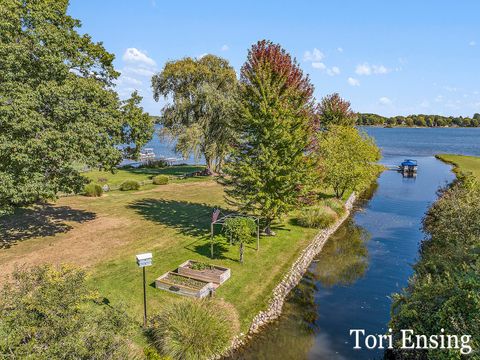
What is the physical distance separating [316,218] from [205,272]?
12996mm

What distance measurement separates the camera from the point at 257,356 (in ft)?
41.8

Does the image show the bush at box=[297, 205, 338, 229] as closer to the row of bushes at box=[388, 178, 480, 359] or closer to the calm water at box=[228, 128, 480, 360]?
the calm water at box=[228, 128, 480, 360]

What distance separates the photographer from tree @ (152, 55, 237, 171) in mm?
45125

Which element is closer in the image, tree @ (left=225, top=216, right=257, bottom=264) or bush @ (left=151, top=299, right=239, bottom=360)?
bush @ (left=151, top=299, right=239, bottom=360)

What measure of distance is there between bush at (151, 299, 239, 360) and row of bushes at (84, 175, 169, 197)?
80.5ft

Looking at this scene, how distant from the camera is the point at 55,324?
8.48 meters

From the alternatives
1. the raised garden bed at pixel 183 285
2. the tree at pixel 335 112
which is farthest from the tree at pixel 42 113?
the tree at pixel 335 112

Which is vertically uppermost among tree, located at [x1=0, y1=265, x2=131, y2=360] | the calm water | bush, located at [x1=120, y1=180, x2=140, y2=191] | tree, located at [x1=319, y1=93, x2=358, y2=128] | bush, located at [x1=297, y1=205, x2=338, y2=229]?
tree, located at [x1=319, y1=93, x2=358, y2=128]

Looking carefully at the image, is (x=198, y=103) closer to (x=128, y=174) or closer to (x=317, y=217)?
(x=128, y=174)

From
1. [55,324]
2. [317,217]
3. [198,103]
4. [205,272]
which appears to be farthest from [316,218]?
[198,103]

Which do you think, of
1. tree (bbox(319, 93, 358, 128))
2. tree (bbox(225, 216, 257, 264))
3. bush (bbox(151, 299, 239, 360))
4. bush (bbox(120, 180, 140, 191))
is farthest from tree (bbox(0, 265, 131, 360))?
tree (bbox(319, 93, 358, 128))

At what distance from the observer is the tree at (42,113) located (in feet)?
59.1

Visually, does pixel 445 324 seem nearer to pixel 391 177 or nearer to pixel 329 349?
pixel 329 349

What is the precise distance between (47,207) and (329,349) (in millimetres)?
26864
